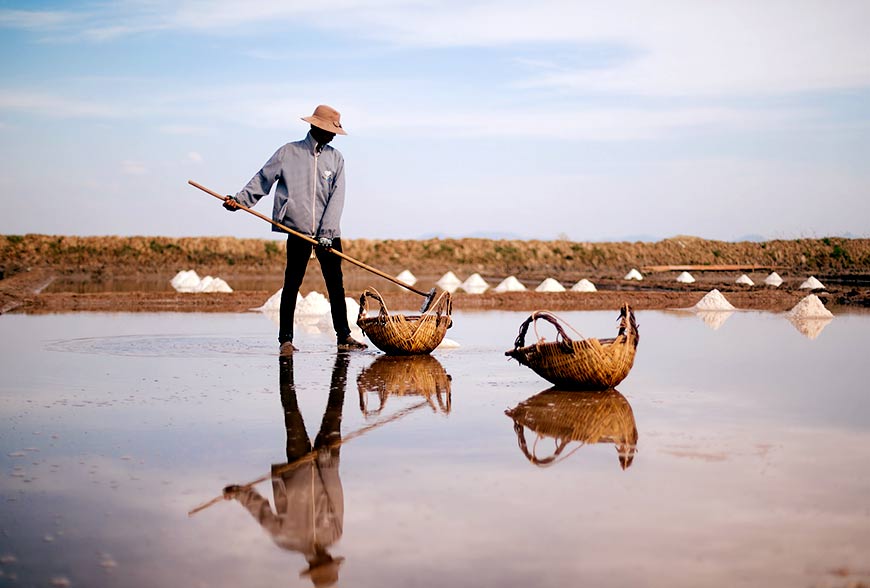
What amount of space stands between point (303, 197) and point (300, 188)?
0.08m

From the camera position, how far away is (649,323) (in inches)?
469

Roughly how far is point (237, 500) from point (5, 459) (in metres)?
1.23

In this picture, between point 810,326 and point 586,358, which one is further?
point 810,326

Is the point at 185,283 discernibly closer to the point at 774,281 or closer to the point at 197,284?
the point at 197,284

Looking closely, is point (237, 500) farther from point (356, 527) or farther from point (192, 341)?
point (192, 341)

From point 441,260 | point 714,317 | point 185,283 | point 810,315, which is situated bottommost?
point 185,283

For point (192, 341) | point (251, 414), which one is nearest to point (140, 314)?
point (192, 341)

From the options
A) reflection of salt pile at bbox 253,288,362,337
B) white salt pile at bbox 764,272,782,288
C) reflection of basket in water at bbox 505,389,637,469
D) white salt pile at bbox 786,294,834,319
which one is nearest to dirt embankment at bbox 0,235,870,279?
white salt pile at bbox 764,272,782,288

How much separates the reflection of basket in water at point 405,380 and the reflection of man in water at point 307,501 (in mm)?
911

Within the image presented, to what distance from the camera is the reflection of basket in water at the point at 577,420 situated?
448 cm

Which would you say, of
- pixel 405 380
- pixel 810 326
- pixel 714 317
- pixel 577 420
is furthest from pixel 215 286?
pixel 577 420

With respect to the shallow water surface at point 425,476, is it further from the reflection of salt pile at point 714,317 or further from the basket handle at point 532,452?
the reflection of salt pile at point 714,317

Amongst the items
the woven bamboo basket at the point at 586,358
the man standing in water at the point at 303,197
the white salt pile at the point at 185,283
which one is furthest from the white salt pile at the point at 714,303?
the white salt pile at the point at 185,283

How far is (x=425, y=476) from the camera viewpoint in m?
3.88
